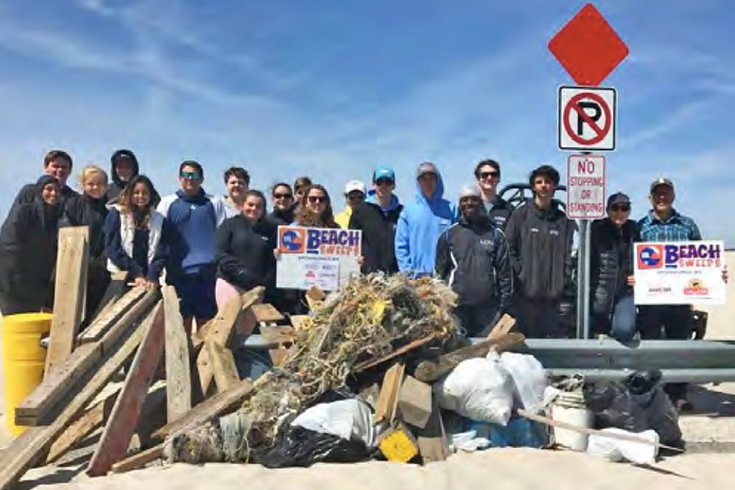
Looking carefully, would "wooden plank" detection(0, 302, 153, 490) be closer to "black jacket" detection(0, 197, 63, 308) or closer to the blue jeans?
"black jacket" detection(0, 197, 63, 308)

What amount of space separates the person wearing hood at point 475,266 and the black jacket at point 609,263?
3.80ft

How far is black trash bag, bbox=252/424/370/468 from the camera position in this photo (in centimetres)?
557

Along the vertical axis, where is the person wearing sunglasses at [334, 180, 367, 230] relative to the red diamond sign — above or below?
below

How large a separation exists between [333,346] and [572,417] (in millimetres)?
2036

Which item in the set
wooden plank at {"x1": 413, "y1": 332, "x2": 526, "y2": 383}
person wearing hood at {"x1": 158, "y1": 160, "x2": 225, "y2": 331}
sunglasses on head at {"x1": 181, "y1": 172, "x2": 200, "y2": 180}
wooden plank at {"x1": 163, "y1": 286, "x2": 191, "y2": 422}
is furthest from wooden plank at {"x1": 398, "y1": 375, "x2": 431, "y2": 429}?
sunglasses on head at {"x1": 181, "y1": 172, "x2": 200, "y2": 180}

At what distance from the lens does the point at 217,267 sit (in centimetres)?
810

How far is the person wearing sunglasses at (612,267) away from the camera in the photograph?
7883 mm

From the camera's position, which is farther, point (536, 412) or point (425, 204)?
point (425, 204)

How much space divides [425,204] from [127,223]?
3.12 meters

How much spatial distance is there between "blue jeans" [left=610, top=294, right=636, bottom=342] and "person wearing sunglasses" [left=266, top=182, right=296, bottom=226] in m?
3.75

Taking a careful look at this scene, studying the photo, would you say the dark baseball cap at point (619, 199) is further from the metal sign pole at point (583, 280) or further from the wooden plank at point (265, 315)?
the wooden plank at point (265, 315)

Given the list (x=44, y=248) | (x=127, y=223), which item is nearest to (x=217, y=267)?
(x=127, y=223)

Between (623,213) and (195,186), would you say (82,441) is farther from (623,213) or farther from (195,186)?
(623,213)

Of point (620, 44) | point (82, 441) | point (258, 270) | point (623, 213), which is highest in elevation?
point (620, 44)
